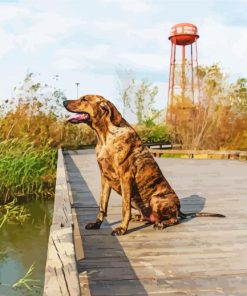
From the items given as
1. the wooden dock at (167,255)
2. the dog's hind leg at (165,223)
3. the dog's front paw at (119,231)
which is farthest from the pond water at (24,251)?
the dog's hind leg at (165,223)

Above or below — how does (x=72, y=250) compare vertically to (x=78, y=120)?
below

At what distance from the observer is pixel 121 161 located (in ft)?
11.8

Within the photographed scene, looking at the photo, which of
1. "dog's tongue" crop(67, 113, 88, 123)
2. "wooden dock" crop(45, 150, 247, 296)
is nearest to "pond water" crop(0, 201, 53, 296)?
"wooden dock" crop(45, 150, 247, 296)

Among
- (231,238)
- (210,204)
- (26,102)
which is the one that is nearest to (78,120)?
(231,238)

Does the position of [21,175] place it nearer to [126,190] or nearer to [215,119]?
[126,190]

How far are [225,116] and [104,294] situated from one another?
1367cm

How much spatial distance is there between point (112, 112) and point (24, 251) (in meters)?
3.17

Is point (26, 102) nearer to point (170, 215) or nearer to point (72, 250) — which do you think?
point (170, 215)

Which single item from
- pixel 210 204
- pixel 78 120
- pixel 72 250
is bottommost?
pixel 210 204

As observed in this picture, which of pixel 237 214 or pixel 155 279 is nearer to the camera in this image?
pixel 155 279

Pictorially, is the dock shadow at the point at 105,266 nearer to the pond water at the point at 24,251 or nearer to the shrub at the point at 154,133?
the pond water at the point at 24,251

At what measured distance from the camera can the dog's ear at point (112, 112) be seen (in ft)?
11.7

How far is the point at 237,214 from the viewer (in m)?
4.90

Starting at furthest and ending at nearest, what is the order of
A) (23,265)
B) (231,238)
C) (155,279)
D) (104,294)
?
1. (23,265)
2. (231,238)
3. (155,279)
4. (104,294)
